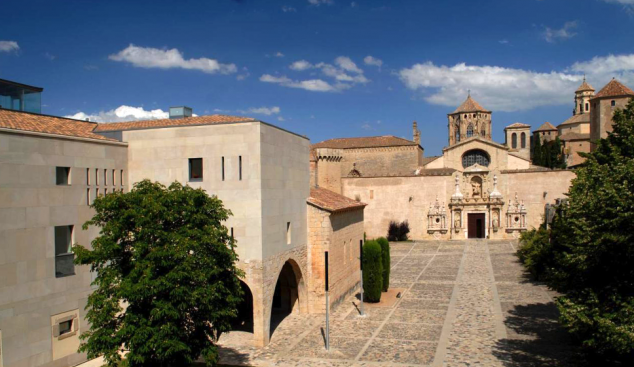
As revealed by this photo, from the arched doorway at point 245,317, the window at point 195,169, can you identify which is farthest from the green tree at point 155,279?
the arched doorway at point 245,317

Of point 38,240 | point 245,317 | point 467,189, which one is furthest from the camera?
point 467,189

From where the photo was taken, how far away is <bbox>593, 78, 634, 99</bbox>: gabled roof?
42.7 metres

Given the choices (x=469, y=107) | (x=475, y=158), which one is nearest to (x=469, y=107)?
(x=469, y=107)

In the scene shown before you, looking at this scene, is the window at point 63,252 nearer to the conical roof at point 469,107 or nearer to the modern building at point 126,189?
the modern building at point 126,189

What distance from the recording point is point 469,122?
78.7 metres

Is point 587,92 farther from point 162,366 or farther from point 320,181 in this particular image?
point 162,366

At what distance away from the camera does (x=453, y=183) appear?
48.3 meters

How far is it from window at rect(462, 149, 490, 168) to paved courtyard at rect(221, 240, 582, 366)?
25726 millimetres

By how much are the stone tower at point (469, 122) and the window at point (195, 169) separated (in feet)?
214

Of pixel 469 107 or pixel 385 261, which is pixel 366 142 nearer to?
pixel 469 107

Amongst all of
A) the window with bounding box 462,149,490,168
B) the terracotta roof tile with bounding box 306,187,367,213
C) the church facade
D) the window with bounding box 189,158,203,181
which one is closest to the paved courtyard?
the terracotta roof tile with bounding box 306,187,367,213

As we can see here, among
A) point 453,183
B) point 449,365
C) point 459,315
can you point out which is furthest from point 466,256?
point 449,365

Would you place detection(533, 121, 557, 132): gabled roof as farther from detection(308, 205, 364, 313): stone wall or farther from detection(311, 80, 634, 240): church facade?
detection(308, 205, 364, 313): stone wall

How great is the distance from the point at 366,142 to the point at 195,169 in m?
44.8
